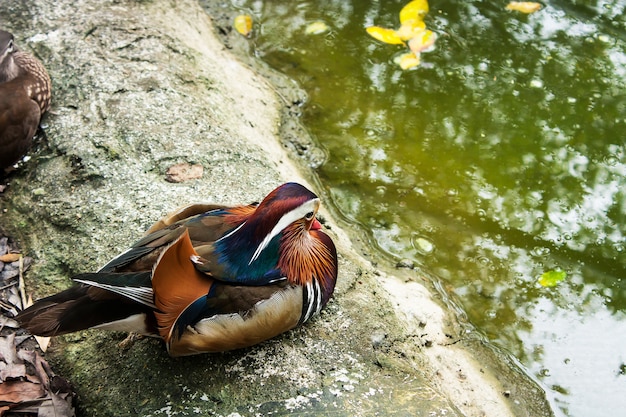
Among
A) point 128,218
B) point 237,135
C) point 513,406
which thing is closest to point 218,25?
point 237,135

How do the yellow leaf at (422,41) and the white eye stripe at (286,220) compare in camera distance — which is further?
the yellow leaf at (422,41)

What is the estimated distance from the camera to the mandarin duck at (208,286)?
2.11 meters

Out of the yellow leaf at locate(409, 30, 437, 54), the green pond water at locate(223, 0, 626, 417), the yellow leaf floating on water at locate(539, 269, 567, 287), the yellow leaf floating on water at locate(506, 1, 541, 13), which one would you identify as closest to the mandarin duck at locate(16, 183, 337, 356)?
the green pond water at locate(223, 0, 626, 417)

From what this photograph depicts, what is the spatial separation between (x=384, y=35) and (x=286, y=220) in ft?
9.08

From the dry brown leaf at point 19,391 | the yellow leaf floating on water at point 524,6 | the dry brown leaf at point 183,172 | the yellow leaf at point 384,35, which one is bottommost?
the dry brown leaf at point 19,391

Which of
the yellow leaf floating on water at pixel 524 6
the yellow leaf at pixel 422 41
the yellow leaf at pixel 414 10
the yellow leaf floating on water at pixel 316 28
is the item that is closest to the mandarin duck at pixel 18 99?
the yellow leaf floating on water at pixel 316 28

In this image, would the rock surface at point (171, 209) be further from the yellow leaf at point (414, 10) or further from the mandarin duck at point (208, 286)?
the yellow leaf at point (414, 10)

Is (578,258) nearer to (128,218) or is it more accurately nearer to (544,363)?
(544,363)

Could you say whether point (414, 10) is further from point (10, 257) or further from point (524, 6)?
point (10, 257)

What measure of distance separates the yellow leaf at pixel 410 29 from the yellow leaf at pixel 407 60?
204 mm

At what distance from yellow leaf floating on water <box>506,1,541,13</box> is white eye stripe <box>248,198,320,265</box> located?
320cm

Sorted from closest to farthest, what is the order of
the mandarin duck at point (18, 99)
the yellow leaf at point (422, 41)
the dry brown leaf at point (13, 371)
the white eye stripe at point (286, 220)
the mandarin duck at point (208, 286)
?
the mandarin duck at point (208, 286), the white eye stripe at point (286, 220), the dry brown leaf at point (13, 371), the mandarin duck at point (18, 99), the yellow leaf at point (422, 41)

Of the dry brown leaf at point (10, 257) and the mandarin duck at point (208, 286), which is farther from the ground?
the mandarin duck at point (208, 286)

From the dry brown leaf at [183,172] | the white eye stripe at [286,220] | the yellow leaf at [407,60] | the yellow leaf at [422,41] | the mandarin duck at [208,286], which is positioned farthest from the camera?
the yellow leaf at [422,41]
